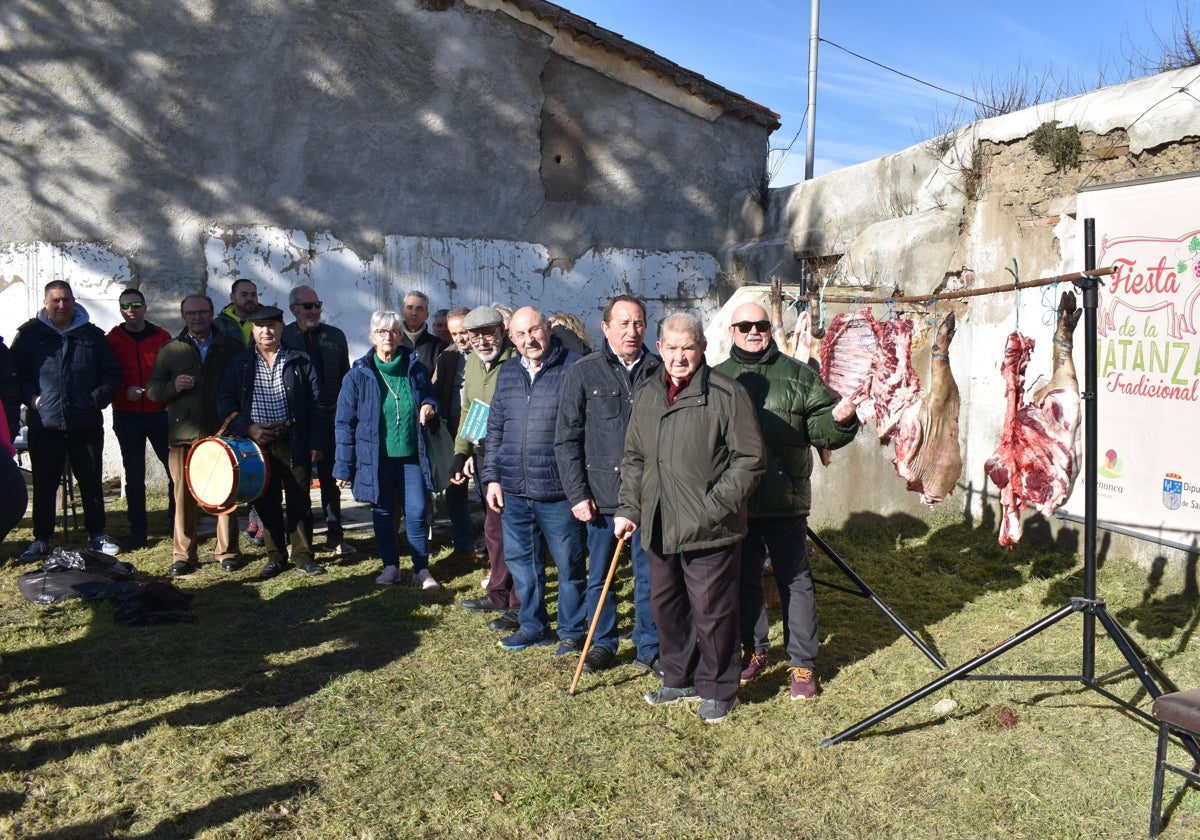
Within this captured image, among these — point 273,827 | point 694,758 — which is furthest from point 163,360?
point 694,758

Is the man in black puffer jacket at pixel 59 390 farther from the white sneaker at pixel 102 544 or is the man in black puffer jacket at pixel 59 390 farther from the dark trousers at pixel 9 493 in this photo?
the dark trousers at pixel 9 493

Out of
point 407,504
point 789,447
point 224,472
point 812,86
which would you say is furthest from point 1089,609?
point 812,86

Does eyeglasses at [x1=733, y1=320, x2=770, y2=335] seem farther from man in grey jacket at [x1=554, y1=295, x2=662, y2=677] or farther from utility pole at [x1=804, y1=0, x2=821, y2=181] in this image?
utility pole at [x1=804, y1=0, x2=821, y2=181]

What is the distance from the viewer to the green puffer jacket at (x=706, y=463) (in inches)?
170

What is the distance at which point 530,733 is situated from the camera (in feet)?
14.6

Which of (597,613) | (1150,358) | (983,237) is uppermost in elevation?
(983,237)

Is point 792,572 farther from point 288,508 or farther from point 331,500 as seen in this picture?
point 331,500

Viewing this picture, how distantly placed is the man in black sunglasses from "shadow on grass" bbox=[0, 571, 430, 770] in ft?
3.33

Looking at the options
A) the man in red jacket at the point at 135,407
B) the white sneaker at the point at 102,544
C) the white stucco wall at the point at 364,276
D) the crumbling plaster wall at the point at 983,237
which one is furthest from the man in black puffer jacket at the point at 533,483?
the white stucco wall at the point at 364,276

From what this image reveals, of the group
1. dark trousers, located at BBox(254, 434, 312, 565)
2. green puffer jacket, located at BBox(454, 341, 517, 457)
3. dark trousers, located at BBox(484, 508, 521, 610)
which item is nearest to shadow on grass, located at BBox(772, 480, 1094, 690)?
dark trousers, located at BBox(484, 508, 521, 610)

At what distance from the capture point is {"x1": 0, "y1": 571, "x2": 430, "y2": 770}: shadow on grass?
4.63m

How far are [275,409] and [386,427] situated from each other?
0.90 m

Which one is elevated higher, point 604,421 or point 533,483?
point 604,421

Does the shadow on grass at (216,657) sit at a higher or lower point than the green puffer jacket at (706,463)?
lower
